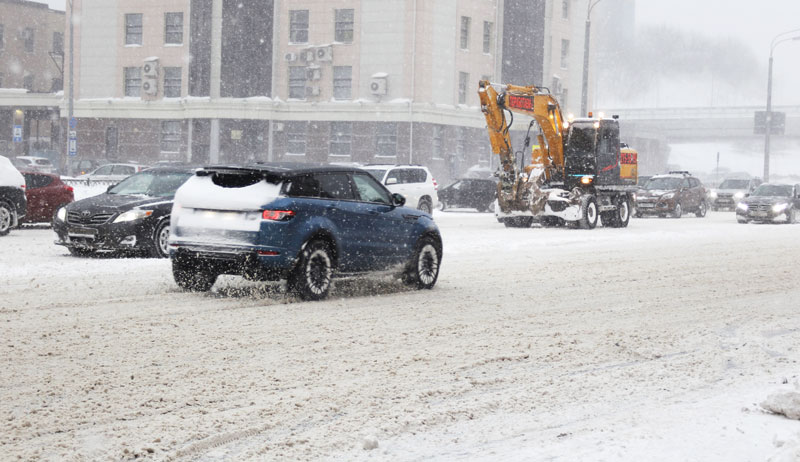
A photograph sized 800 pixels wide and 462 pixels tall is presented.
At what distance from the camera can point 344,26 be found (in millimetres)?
56688

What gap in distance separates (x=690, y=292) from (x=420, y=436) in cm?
837

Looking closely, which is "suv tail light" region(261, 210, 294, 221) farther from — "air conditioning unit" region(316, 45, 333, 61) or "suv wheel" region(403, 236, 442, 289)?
"air conditioning unit" region(316, 45, 333, 61)

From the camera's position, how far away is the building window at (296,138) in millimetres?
57938

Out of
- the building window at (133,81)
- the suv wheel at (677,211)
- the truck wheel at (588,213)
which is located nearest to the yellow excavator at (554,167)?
the truck wheel at (588,213)

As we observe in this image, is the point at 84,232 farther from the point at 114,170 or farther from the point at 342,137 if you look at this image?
the point at 342,137

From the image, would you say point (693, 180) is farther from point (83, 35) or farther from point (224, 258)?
point (83, 35)

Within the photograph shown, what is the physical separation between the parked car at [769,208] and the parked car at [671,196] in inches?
125

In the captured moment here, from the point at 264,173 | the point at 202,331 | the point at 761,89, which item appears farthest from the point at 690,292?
the point at 761,89

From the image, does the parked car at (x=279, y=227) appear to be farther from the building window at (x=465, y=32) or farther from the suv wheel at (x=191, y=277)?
the building window at (x=465, y=32)

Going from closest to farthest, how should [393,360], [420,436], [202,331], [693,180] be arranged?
[420,436] → [393,360] → [202,331] → [693,180]

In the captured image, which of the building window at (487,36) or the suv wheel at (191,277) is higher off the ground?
the building window at (487,36)

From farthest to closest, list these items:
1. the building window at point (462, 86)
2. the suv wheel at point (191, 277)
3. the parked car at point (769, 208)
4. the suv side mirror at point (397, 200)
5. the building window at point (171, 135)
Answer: the building window at point (171, 135)
the building window at point (462, 86)
the parked car at point (769, 208)
the suv side mirror at point (397, 200)
the suv wheel at point (191, 277)

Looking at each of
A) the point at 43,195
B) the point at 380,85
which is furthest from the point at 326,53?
the point at 43,195

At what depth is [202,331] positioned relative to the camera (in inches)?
376
